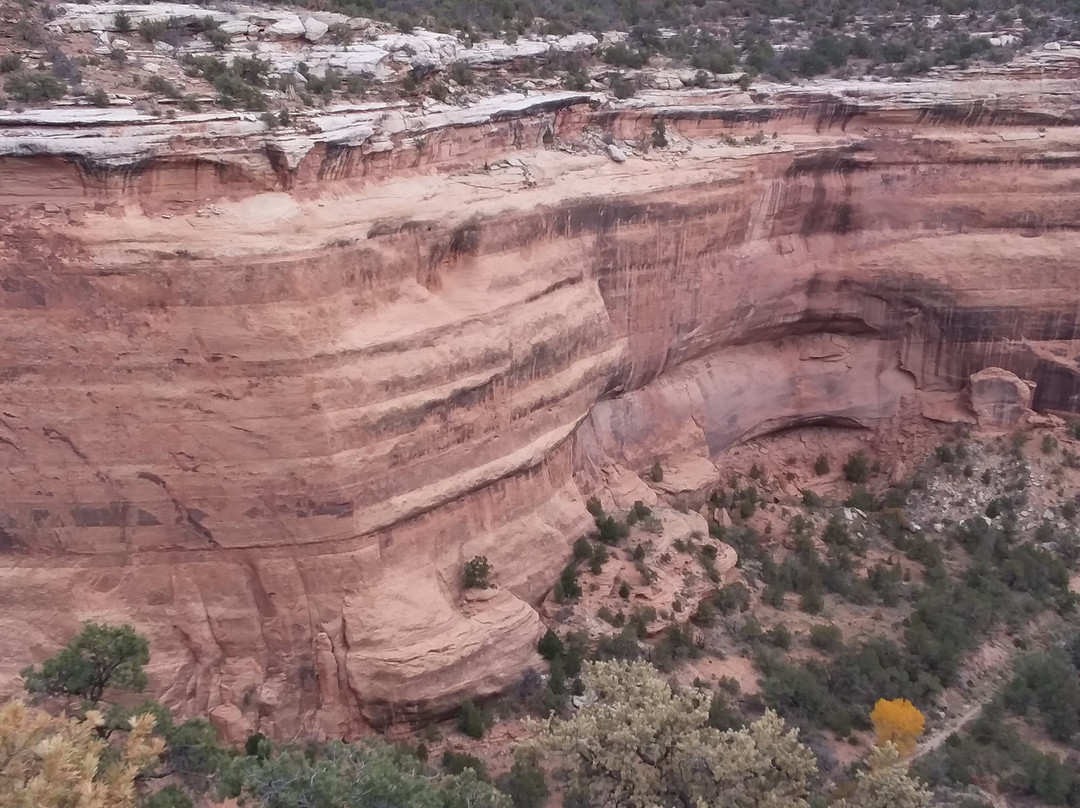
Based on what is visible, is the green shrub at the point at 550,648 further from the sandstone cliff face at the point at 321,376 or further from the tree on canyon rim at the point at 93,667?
the tree on canyon rim at the point at 93,667

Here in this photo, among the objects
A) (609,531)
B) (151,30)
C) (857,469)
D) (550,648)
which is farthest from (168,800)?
(857,469)

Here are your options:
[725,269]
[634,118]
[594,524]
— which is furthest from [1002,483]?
A: [634,118]

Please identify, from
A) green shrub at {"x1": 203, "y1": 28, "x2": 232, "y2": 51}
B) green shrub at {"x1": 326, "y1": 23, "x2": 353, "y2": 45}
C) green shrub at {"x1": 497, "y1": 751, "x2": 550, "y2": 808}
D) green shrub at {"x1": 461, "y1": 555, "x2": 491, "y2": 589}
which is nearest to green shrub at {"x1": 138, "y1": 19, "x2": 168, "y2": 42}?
green shrub at {"x1": 203, "y1": 28, "x2": 232, "y2": 51}

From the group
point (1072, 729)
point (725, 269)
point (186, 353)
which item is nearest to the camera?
point (186, 353)

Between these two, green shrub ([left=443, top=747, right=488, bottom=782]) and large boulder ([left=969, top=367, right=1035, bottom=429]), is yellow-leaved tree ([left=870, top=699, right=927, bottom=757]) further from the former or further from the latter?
large boulder ([left=969, top=367, right=1035, bottom=429])

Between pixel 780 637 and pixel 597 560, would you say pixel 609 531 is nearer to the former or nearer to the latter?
pixel 597 560

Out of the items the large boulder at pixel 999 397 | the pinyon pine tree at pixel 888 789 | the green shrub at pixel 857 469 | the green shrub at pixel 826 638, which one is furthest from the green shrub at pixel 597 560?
the large boulder at pixel 999 397

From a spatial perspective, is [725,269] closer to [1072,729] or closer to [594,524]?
[594,524]
